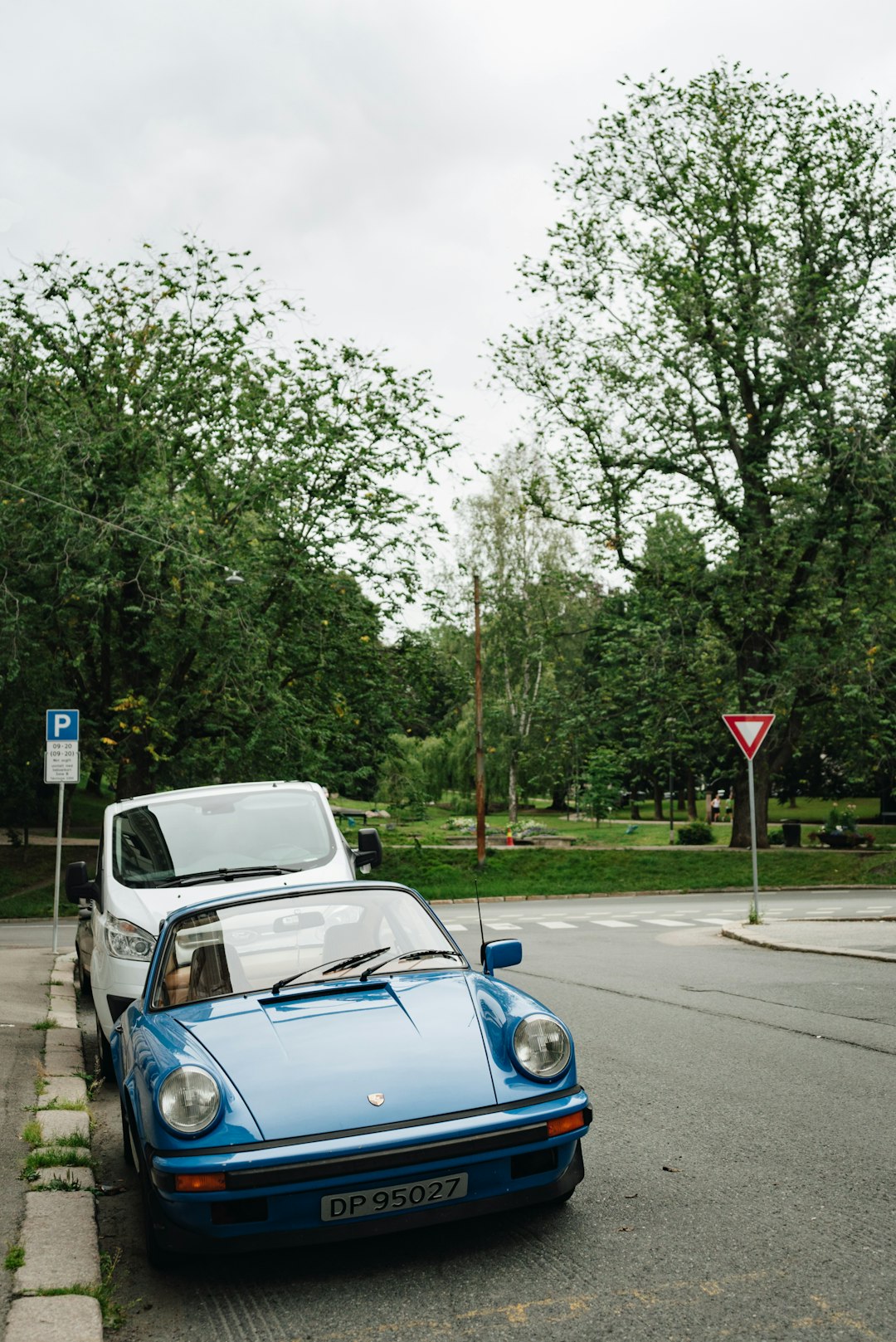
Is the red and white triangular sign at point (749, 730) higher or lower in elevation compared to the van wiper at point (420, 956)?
higher

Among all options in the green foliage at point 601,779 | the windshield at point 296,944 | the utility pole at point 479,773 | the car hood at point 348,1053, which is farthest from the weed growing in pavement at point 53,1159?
the green foliage at point 601,779

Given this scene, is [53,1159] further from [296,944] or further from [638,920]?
[638,920]

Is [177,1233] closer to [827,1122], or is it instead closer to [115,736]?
[827,1122]

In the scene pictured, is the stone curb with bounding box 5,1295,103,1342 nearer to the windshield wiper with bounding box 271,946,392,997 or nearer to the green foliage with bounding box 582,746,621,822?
the windshield wiper with bounding box 271,946,392,997

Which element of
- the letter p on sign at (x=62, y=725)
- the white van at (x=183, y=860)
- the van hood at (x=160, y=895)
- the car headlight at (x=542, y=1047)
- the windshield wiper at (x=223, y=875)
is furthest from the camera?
the letter p on sign at (x=62, y=725)

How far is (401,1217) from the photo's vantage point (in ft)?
14.1

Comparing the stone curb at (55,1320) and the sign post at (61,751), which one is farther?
the sign post at (61,751)

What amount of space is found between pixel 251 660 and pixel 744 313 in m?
16.0

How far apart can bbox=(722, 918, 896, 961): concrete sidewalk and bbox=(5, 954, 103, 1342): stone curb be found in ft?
33.8

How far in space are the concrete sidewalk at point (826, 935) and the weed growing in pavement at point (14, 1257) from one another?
38.0ft

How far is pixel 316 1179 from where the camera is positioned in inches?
164

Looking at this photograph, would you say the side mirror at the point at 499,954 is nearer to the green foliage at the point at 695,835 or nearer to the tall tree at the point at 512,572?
the green foliage at the point at 695,835

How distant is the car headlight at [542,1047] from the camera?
4.68 m

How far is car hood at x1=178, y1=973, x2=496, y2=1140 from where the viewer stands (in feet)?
14.3
